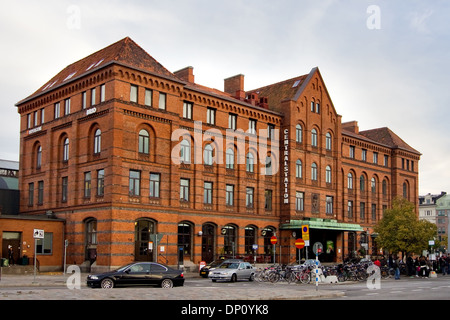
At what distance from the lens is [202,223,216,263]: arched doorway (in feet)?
163

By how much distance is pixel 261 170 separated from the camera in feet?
181

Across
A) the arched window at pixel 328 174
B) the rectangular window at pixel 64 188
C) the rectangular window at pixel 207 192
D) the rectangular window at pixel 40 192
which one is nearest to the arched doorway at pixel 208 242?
the rectangular window at pixel 207 192

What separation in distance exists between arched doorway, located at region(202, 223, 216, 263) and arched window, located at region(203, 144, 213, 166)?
18.4ft

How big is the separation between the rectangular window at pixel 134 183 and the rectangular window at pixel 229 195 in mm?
10775

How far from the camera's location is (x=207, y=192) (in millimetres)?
50594

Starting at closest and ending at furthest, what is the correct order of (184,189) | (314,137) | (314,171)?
(184,189) < (314,171) < (314,137)

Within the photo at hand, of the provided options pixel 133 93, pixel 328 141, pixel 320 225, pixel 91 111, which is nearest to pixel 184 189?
pixel 133 93

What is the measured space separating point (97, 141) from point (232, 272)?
1595 cm

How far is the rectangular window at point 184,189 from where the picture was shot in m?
48.2

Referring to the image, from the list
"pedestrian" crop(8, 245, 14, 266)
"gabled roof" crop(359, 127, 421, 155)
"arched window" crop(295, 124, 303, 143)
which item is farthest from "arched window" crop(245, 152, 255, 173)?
"gabled roof" crop(359, 127, 421, 155)

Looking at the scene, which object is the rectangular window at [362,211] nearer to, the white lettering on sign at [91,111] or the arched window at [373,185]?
the arched window at [373,185]

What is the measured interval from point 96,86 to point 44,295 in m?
27.1

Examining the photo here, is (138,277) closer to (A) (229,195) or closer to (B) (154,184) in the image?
(B) (154,184)
